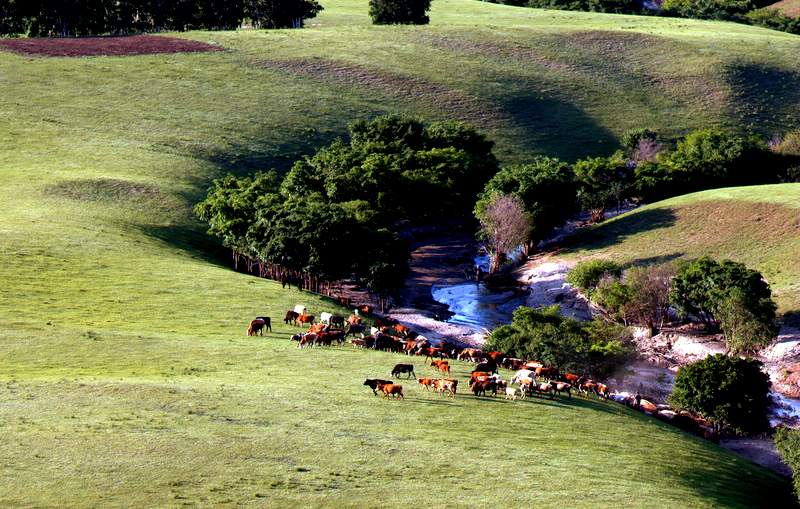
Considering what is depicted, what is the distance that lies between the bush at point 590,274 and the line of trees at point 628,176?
1268cm

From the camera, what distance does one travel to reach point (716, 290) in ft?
260

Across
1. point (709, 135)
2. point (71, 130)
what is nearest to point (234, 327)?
point (71, 130)

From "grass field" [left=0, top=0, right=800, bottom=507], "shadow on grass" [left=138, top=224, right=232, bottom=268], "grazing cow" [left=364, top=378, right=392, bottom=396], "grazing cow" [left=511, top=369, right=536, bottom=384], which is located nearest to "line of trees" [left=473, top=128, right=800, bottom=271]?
"grass field" [left=0, top=0, right=800, bottom=507]

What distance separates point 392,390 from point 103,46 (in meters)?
117

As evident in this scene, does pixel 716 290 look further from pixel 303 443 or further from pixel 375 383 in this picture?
pixel 303 443

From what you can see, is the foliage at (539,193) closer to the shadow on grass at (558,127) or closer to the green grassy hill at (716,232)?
the green grassy hill at (716,232)

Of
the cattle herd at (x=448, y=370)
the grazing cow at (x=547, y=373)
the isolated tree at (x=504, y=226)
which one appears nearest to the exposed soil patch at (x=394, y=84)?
the isolated tree at (x=504, y=226)

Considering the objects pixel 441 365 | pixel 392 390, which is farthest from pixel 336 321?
pixel 392 390

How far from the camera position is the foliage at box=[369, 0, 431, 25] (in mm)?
186625

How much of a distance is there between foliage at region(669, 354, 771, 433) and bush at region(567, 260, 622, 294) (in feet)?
93.3

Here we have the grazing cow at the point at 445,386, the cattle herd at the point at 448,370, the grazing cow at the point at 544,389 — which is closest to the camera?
the grazing cow at the point at 445,386

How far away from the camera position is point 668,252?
9812 centimetres

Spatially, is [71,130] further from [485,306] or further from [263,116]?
[485,306]

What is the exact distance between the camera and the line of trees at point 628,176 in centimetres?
10612
